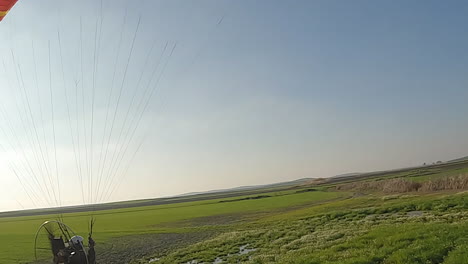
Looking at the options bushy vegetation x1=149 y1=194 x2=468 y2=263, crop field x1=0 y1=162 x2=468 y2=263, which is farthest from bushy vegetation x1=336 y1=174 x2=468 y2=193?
bushy vegetation x1=149 y1=194 x2=468 y2=263

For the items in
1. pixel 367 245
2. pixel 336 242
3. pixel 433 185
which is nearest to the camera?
pixel 367 245

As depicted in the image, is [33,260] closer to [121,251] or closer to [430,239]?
[121,251]

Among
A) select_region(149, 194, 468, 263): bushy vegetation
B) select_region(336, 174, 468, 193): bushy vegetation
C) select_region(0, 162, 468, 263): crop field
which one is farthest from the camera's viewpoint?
select_region(336, 174, 468, 193): bushy vegetation

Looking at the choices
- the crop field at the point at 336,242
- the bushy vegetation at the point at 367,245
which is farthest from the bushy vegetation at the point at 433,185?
the bushy vegetation at the point at 367,245

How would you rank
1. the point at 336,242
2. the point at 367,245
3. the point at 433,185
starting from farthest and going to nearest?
the point at 433,185 → the point at 336,242 → the point at 367,245

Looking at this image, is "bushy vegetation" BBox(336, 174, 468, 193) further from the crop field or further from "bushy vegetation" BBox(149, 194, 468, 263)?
"bushy vegetation" BBox(149, 194, 468, 263)

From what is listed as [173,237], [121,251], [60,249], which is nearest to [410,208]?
[173,237]

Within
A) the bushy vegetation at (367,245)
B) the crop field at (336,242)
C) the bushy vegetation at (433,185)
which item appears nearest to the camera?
the bushy vegetation at (367,245)

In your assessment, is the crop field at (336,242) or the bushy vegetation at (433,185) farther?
the bushy vegetation at (433,185)

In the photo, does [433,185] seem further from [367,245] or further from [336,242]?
[367,245]

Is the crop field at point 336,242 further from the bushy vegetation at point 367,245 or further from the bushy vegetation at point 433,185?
the bushy vegetation at point 433,185

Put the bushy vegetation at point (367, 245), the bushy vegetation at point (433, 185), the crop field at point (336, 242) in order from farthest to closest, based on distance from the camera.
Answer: the bushy vegetation at point (433, 185), the crop field at point (336, 242), the bushy vegetation at point (367, 245)

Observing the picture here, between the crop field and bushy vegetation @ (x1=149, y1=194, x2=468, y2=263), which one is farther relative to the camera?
the crop field

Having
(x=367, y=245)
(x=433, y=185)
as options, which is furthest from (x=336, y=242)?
(x=433, y=185)
